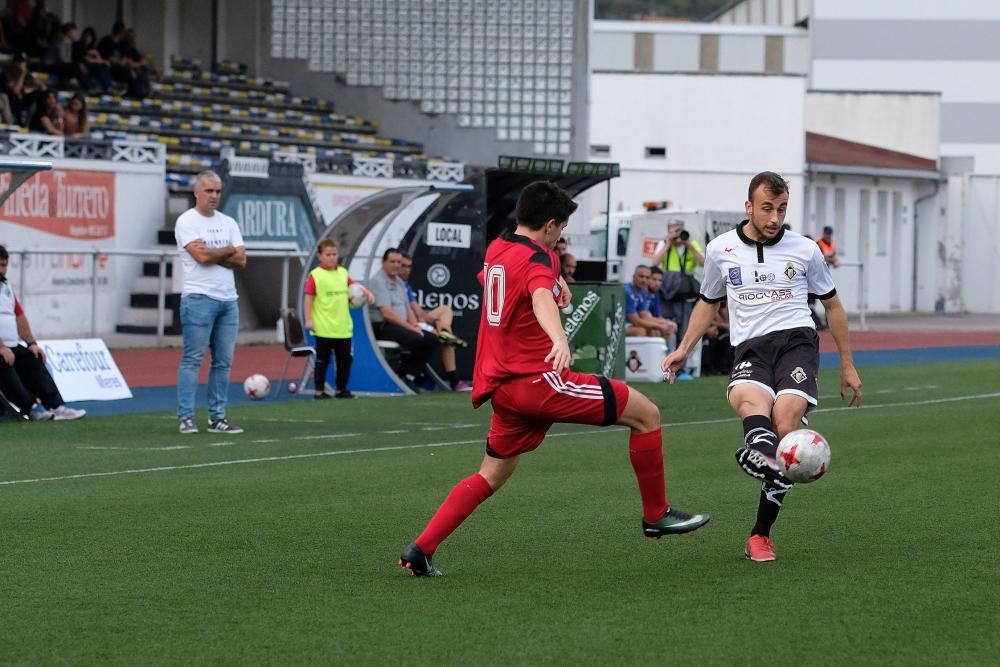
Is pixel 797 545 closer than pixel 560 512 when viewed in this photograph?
Yes

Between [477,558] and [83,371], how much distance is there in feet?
35.7

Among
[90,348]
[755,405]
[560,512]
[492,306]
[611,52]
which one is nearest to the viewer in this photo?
[492,306]

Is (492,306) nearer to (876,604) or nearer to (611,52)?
(876,604)

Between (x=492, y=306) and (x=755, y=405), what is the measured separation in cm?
139

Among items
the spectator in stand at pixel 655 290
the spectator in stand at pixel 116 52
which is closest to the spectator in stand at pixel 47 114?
the spectator in stand at pixel 116 52

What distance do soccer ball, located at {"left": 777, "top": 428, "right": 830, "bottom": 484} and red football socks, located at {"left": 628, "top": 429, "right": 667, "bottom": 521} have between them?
0.56 m

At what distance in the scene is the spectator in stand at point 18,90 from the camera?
27.0 m

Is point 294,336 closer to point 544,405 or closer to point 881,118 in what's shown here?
point 544,405

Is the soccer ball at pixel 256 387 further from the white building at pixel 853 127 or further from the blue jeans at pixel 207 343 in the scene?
the white building at pixel 853 127

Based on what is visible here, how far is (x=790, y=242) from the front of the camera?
26.5 feet

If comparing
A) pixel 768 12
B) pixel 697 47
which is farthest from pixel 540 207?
pixel 768 12

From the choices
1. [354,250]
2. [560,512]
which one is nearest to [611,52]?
[354,250]

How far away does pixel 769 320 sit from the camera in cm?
796

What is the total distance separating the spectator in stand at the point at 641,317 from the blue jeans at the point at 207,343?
823cm
